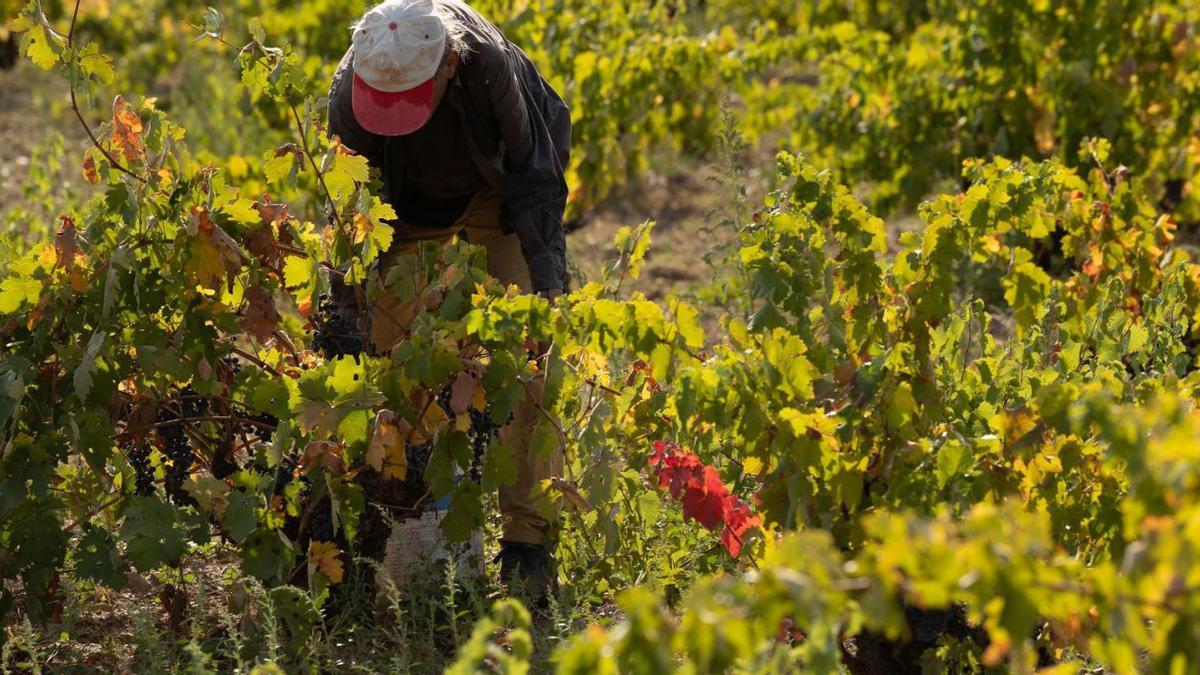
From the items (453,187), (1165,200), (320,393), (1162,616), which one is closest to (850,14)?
(1165,200)

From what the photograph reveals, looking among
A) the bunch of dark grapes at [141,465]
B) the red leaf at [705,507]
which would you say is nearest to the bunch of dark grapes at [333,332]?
the bunch of dark grapes at [141,465]

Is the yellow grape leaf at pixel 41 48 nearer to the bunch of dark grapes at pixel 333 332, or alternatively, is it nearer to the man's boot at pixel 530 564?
the bunch of dark grapes at pixel 333 332

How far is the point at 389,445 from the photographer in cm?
304

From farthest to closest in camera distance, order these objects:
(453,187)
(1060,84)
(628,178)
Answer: (628,178) < (1060,84) < (453,187)

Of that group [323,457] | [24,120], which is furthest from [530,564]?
[24,120]

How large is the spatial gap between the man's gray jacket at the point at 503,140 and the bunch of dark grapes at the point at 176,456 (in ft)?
2.06

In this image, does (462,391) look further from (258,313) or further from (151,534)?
(151,534)

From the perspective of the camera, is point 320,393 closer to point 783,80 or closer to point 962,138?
point 962,138

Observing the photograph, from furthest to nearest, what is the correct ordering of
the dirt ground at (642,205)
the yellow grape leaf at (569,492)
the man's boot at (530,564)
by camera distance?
the dirt ground at (642,205), the man's boot at (530,564), the yellow grape leaf at (569,492)

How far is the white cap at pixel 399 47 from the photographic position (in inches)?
128

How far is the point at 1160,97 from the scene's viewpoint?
21.2 feet

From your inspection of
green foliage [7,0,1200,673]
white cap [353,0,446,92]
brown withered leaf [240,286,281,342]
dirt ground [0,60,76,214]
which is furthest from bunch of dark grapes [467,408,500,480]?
dirt ground [0,60,76,214]

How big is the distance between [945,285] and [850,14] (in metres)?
6.39

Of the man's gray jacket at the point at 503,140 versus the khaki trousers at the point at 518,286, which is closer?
the man's gray jacket at the point at 503,140
